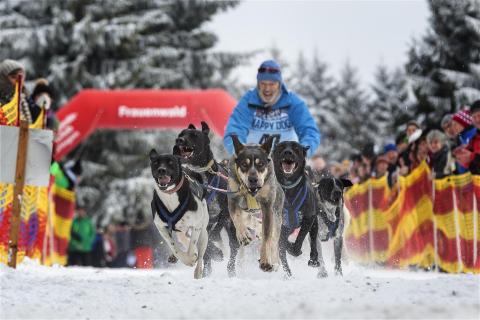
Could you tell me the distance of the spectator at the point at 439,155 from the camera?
31.1 ft

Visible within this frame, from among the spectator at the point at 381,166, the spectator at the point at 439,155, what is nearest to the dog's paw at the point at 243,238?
the spectator at the point at 439,155

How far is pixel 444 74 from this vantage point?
2873 cm

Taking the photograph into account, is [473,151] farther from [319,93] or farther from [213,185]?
[319,93]

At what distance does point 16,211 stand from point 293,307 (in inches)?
168

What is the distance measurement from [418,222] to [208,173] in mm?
4311

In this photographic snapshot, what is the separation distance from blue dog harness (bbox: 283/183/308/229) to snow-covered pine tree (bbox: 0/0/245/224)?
1995cm

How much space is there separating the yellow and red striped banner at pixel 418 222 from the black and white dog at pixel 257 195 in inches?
113

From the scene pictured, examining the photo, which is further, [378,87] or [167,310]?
[378,87]

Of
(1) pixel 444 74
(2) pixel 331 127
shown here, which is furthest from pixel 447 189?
(2) pixel 331 127

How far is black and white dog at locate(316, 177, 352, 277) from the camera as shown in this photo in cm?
684

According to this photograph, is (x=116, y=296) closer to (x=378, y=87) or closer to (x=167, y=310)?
(x=167, y=310)

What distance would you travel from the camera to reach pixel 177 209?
6250 mm

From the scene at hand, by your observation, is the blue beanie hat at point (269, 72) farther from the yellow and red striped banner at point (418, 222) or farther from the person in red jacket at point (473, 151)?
the yellow and red striped banner at point (418, 222)

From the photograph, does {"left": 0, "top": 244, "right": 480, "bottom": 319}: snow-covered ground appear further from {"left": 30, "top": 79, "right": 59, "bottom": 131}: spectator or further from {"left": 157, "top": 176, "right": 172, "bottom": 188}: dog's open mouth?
{"left": 30, "top": 79, "right": 59, "bottom": 131}: spectator
